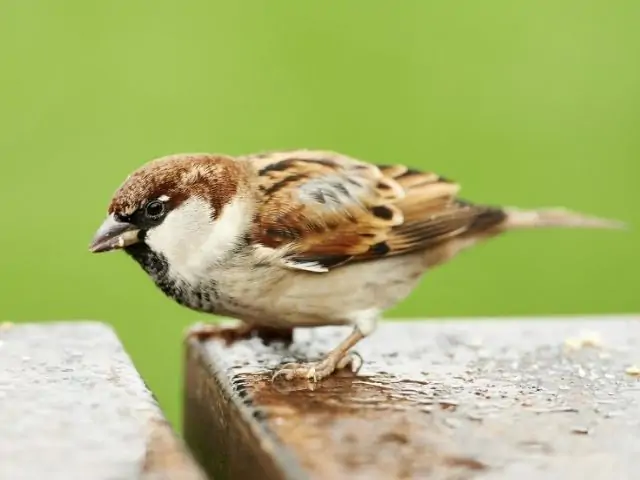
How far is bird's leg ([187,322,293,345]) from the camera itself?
2625 mm

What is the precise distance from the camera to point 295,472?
1.62 meters

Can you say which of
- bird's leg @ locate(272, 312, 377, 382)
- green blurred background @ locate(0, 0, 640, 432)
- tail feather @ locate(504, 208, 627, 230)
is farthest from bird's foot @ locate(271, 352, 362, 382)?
green blurred background @ locate(0, 0, 640, 432)

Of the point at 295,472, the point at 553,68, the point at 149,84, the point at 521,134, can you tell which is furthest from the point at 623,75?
the point at 295,472

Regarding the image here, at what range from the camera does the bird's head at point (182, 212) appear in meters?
2.51

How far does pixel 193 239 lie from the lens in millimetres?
2607

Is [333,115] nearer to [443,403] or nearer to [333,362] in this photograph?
[333,362]

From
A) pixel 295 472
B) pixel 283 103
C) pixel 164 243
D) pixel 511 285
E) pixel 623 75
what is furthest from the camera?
pixel 623 75

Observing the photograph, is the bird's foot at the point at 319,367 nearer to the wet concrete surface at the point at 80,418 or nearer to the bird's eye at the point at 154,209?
the wet concrete surface at the point at 80,418

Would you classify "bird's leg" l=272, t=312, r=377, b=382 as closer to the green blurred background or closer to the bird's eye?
the bird's eye

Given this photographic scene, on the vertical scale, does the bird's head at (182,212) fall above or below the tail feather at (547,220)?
above

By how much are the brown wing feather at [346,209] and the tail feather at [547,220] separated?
189 mm

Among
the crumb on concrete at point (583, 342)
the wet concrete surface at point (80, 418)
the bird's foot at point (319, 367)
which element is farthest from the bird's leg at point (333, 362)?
the crumb on concrete at point (583, 342)

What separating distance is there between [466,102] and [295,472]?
4921 millimetres

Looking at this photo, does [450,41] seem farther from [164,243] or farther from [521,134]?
[164,243]
